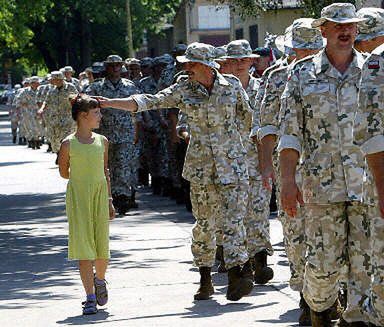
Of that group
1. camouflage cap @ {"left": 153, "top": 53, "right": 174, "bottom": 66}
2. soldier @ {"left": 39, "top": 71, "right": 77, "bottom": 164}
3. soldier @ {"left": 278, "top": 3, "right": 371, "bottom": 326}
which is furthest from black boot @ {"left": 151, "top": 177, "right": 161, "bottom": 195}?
soldier @ {"left": 278, "top": 3, "right": 371, "bottom": 326}

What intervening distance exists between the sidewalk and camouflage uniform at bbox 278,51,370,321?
1.71m

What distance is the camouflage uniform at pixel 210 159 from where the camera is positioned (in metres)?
11.1

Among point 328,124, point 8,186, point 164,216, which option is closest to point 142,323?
point 328,124

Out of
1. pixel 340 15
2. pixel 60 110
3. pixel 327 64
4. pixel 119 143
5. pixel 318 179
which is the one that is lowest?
pixel 60 110

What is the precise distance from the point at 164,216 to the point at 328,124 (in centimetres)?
1082

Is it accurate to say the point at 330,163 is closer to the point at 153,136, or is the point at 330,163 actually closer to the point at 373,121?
the point at 373,121

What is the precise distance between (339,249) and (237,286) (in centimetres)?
291

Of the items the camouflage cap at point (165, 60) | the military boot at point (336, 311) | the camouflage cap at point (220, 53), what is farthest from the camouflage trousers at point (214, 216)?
the camouflage cap at point (165, 60)

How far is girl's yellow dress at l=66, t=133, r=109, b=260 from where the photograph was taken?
35.4 ft

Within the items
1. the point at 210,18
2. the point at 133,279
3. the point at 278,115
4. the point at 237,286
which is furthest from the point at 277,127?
the point at 210,18

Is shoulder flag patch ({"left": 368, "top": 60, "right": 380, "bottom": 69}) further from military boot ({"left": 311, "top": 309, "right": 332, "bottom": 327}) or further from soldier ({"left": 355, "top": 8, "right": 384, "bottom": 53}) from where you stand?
soldier ({"left": 355, "top": 8, "right": 384, "bottom": 53})

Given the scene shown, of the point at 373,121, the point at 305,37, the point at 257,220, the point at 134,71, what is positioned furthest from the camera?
the point at 134,71

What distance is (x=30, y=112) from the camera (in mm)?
40812

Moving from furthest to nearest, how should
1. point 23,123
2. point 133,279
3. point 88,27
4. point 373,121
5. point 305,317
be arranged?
point 88,27, point 23,123, point 133,279, point 305,317, point 373,121
